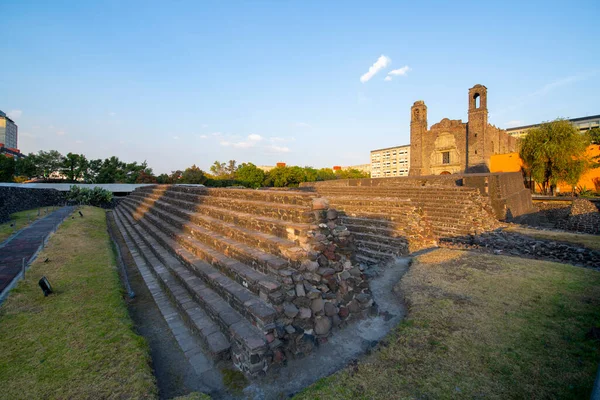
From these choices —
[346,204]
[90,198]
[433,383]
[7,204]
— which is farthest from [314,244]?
[90,198]

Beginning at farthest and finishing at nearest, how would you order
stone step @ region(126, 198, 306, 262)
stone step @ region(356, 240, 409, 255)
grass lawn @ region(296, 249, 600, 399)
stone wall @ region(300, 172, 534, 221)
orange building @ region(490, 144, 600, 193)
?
orange building @ region(490, 144, 600, 193), stone wall @ region(300, 172, 534, 221), stone step @ region(356, 240, 409, 255), stone step @ region(126, 198, 306, 262), grass lawn @ region(296, 249, 600, 399)

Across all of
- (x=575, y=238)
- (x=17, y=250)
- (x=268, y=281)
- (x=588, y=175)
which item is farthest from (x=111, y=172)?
(x=588, y=175)

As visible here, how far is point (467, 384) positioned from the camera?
2.46 meters

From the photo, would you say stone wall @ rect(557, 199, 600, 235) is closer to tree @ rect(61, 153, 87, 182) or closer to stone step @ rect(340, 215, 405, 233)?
stone step @ rect(340, 215, 405, 233)

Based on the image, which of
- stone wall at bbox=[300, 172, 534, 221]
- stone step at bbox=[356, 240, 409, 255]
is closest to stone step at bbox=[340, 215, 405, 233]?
stone step at bbox=[356, 240, 409, 255]

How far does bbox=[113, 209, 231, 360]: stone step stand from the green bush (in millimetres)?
22809

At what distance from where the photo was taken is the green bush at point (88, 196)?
79.1 ft

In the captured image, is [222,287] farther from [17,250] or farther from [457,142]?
[457,142]

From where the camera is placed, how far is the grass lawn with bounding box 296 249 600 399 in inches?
94.9

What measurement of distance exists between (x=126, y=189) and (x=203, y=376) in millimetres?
38918

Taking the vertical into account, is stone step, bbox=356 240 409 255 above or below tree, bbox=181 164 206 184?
below

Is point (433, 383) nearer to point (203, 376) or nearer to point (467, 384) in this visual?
point (467, 384)

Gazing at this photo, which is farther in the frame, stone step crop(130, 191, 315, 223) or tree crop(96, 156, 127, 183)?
tree crop(96, 156, 127, 183)

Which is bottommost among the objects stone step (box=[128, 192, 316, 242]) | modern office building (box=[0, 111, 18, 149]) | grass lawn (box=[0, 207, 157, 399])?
grass lawn (box=[0, 207, 157, 399])
